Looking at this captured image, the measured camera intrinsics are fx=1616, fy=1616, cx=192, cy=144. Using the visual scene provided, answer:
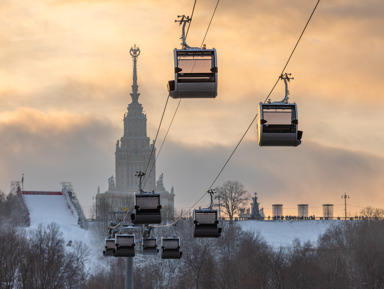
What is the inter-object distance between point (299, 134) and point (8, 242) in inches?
3836

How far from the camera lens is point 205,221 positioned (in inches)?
2717

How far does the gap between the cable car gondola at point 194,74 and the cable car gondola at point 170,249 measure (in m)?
33.2

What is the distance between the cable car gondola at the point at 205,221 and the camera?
68.7 meters

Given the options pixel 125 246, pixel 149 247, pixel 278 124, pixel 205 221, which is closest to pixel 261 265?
pixel 149 247

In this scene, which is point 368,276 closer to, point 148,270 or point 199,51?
point 148,270

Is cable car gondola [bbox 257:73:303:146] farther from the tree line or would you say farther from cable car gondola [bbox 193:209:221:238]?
the tree line

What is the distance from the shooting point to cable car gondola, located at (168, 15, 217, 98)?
149ft

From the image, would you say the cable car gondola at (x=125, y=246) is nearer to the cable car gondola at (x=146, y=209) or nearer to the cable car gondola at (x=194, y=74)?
the cable car gondola at (x=146, y=209)

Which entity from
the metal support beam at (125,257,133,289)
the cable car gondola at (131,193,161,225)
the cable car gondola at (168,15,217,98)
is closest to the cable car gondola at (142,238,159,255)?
the metal support beam at (125,257,133,289)

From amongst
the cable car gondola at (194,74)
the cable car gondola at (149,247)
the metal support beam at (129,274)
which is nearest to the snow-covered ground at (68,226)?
the metal support beam at (129,274)

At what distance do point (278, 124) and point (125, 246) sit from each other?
115ft

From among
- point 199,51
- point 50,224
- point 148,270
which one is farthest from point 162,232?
point 199,51

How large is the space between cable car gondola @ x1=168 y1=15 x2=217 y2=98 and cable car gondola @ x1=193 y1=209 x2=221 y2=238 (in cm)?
2302

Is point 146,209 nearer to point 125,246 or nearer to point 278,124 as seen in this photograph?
point 125,246
